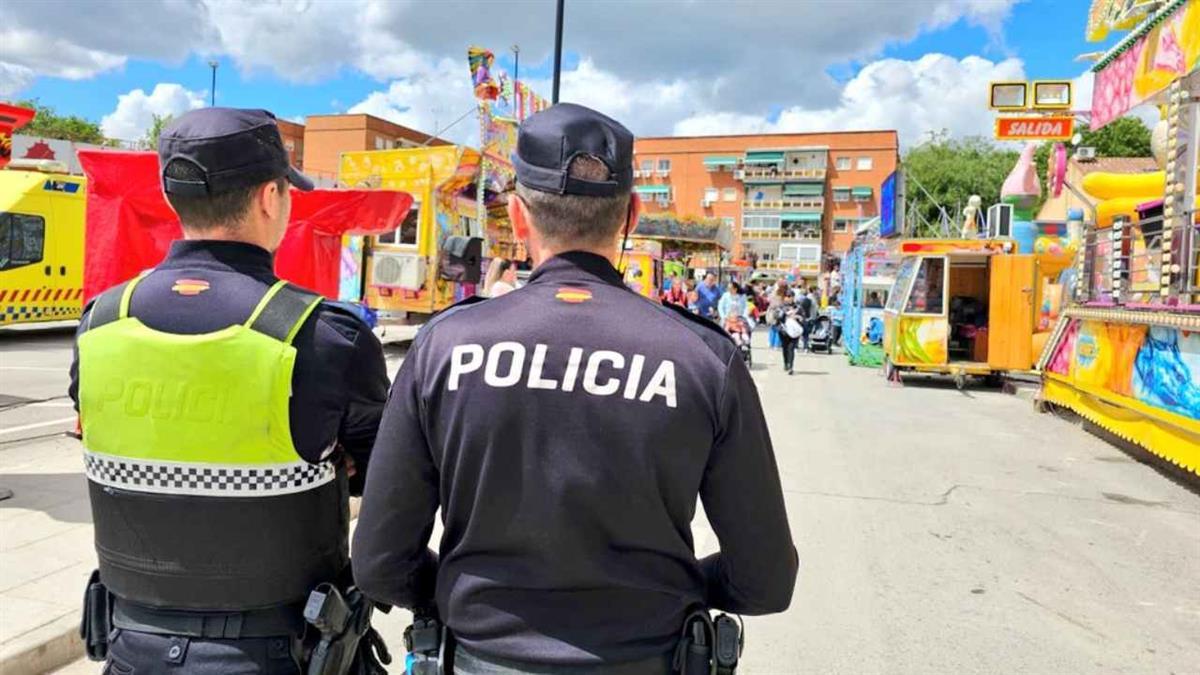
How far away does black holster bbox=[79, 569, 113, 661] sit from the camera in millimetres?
1871

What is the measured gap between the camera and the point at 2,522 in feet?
16.5

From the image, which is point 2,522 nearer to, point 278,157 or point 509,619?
point 278,157

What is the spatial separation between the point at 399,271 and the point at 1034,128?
1135 centimetres

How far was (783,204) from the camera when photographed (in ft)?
236

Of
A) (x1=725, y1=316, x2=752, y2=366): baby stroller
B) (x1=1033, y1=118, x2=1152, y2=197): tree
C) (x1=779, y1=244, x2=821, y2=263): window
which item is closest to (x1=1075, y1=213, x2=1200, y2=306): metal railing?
(x1=725, y1=316, x2=752, y2=366): baby stroller

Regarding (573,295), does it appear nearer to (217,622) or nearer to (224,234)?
(224,234)

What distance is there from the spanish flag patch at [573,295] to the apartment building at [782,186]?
67.8 meters

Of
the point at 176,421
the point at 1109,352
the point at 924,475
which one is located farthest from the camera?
the point at 1109,352

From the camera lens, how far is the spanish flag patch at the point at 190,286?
1802 millimetres

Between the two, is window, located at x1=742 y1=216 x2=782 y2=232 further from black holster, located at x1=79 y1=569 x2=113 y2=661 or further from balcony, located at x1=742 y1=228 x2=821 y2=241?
black holster, located at x1=79 y1=569 x2=113 y2=661

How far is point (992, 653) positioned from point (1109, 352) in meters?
6.68

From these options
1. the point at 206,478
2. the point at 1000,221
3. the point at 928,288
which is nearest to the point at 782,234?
the point at 1000,221

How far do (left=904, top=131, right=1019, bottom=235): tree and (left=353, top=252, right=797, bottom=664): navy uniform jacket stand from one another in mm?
61023

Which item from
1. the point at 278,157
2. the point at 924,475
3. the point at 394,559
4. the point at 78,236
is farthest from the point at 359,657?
the point at 78,236
